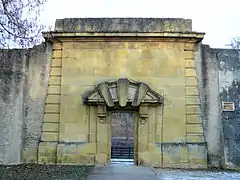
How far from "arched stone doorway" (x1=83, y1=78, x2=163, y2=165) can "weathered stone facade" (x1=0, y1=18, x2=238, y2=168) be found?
0.10 ft

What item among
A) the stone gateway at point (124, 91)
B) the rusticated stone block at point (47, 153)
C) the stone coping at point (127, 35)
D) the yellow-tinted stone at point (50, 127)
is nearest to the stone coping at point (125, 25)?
the stone gateway at point (124, 91)

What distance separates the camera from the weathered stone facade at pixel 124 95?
1235 centimetres

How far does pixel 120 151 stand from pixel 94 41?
700cm

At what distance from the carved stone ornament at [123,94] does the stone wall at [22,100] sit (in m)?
1.76

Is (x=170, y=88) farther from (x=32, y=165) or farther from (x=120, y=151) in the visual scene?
(x=120, y=151)

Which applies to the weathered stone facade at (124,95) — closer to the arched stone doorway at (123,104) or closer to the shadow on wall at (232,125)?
the arched stone doorway at (123,104)

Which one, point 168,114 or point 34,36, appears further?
point 168,114

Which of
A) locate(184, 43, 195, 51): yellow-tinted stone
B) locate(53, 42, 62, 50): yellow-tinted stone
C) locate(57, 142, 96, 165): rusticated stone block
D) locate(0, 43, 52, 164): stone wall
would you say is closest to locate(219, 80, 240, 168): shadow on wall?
locate(184, 43, 195, 51): yellow-tinted stone

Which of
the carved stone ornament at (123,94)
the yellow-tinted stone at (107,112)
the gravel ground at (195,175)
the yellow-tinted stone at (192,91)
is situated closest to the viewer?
the gravel ground at (195,175)

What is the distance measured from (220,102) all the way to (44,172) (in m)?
5.95

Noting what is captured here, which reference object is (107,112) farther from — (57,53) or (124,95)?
(57,53)

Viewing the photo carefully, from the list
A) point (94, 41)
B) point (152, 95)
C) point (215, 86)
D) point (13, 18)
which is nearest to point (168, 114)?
point (152, 95)

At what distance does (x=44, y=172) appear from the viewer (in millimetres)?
10305

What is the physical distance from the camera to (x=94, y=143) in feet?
40.7
